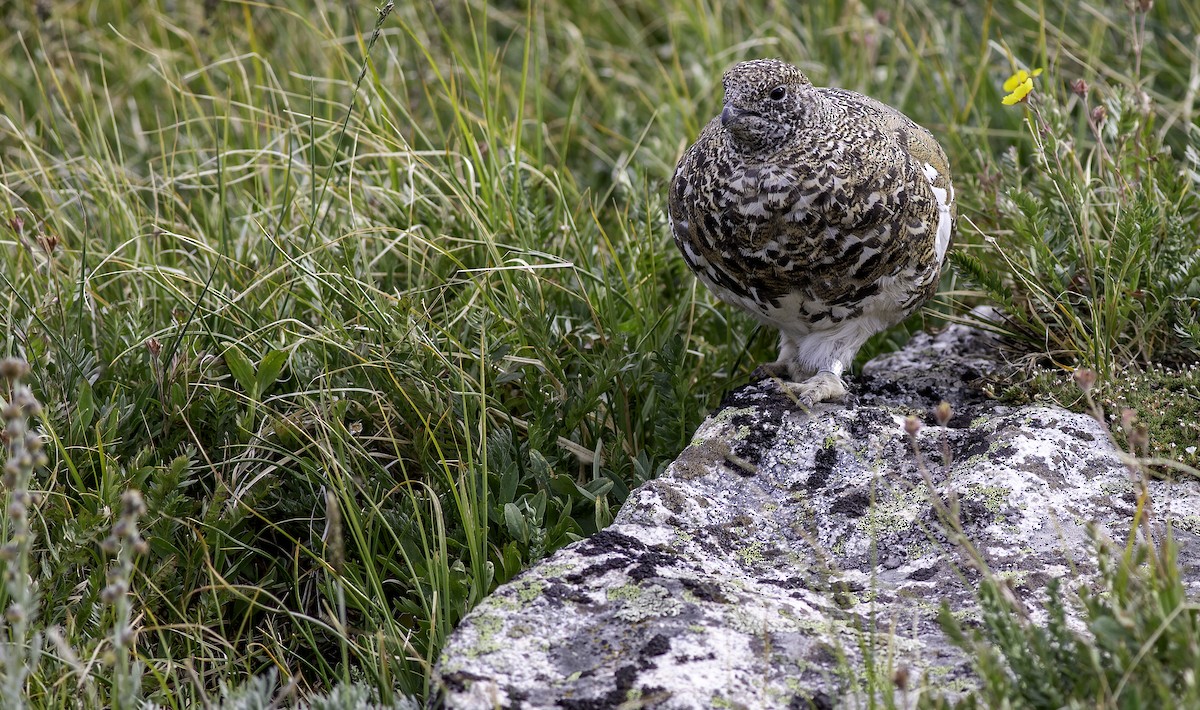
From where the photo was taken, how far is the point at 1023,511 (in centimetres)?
276

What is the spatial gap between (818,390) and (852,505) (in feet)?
1.51

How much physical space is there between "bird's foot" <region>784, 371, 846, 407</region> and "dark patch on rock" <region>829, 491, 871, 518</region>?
358 mm

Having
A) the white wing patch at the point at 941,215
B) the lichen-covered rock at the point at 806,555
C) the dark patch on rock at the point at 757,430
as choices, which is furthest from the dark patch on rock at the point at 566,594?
the white wing patch at the point at 941,215

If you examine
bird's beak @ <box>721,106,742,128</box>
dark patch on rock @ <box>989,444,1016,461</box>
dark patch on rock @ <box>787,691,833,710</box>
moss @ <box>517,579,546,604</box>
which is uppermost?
bird's beak @ <box>721,106,742,128</box>

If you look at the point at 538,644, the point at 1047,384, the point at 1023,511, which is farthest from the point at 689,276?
the point at 538,644

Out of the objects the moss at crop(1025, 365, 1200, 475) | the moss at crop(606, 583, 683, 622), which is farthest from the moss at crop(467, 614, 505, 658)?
the moss at crop(1025, 365, 1200, 475)

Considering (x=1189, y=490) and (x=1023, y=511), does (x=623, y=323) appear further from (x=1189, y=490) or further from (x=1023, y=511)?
(x=1189, y=490)

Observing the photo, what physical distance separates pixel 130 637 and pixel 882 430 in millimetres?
1911

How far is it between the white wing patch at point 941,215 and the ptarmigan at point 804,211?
0.05 ft

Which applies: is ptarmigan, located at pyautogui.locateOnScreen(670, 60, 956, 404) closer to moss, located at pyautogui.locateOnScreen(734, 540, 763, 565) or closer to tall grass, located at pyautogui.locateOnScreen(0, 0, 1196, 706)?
tall grass, located at pyautogui.locateOnScreen(0, 0, 1196, 706)

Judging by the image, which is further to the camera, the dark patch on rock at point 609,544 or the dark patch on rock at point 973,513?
the dark patch on rock at point 973,513

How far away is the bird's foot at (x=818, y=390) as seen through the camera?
10.6 ft

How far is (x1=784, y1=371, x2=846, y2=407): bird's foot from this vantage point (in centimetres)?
324

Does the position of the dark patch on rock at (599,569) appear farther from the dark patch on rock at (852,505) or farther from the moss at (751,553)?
the dark patch on rock at (852,505)
